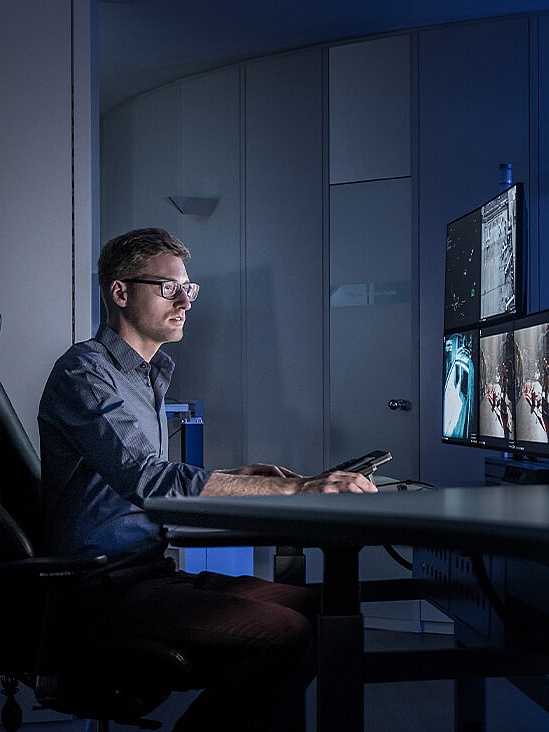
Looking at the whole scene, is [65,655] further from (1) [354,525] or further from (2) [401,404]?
(2) [401,404]

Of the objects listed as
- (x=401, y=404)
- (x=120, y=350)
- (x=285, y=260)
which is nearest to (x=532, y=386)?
(x=120, y=350)

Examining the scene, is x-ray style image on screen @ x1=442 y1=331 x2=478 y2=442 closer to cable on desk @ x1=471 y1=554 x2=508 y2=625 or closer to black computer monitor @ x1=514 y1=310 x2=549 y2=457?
black computer monitor @ x1=514 y1=310 x2=549 y2=457

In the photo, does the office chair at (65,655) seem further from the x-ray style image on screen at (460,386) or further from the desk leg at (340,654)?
the x-ray style image on screen at (460,386)

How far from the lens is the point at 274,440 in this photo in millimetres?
4496

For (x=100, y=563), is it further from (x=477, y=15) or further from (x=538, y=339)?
(x=477, y=15)

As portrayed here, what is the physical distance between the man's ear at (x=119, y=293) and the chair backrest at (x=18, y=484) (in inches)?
14.8

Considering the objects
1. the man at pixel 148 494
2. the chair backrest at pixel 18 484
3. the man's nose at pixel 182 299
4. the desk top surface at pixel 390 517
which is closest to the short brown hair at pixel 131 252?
the man at pixel 148 494

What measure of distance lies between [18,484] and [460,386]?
1348 millimetres

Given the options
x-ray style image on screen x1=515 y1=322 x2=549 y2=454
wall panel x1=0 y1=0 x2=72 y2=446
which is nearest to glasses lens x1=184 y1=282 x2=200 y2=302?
x-ray style image on screen x1=515 y1=322 x2=549 y2=454

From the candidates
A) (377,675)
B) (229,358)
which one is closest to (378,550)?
(229,358)

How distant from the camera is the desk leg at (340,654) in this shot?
0.87 meters

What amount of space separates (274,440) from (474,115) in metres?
1.97

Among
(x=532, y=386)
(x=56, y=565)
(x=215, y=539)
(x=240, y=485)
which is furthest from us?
(x=532, y=386)

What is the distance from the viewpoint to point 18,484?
1.72 meters
